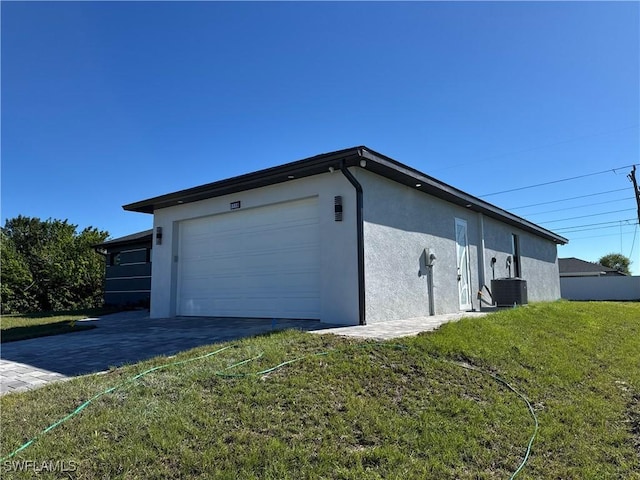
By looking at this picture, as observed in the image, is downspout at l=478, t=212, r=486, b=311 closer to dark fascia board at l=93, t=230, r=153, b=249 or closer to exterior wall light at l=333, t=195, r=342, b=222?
exterior wall light at l=333, t=195, r=342, b=222

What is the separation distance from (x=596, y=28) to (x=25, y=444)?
12.9 metres

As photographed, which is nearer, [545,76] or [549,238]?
[545,76]

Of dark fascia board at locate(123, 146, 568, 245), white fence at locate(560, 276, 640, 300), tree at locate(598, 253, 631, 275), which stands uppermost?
tree at locate(598, 253, 631, 275)

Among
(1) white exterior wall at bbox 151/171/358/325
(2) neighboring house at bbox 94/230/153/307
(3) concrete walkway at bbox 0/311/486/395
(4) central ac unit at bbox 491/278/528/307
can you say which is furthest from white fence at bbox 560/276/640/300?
(2) neighboring house at bbox 94/230/153/307

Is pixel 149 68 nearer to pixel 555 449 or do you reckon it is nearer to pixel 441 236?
pixel 441 236

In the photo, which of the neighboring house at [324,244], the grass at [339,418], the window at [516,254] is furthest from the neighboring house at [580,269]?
the grass at [339,418]

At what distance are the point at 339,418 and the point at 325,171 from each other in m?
5.51

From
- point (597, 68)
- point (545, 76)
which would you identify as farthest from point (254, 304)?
point (597, 68)

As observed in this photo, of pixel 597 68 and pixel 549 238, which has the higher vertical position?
pixel 597 68

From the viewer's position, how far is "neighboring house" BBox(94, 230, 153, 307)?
1739cm

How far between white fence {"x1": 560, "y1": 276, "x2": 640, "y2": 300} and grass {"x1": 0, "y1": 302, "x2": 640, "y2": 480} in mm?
26277

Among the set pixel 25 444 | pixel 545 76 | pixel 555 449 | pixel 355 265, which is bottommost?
pixel 555 449

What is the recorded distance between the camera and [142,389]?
11.5ft

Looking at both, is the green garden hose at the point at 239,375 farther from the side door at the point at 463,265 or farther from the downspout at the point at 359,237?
the side door at the point at 463,265
